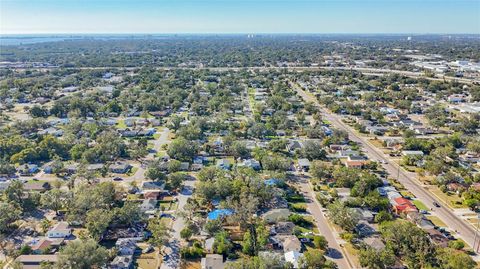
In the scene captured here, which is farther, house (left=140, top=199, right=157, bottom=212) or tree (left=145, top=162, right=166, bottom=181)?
tree (left=145, top=162, right=166, bottom=181)

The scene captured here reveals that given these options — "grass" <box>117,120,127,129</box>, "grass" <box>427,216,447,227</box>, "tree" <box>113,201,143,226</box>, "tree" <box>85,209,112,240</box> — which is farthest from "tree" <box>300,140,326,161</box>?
"grass" <box>117,120,127,129</box>

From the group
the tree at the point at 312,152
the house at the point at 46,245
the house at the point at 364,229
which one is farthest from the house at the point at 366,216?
the house at the point at 46,245

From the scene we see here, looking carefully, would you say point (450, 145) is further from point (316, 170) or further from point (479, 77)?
point (479, 77)

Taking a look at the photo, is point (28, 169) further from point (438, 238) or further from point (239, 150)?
point (438, 238)

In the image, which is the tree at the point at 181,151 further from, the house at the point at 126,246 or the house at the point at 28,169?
the house at the point at 126,246

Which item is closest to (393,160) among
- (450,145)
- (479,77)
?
(450,145)

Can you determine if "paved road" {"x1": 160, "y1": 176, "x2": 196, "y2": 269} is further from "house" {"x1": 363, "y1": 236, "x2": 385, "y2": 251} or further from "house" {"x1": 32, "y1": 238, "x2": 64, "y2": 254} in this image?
"house" {"x1": 363, "y1": 236, "x2": 385, "y2": 251}
